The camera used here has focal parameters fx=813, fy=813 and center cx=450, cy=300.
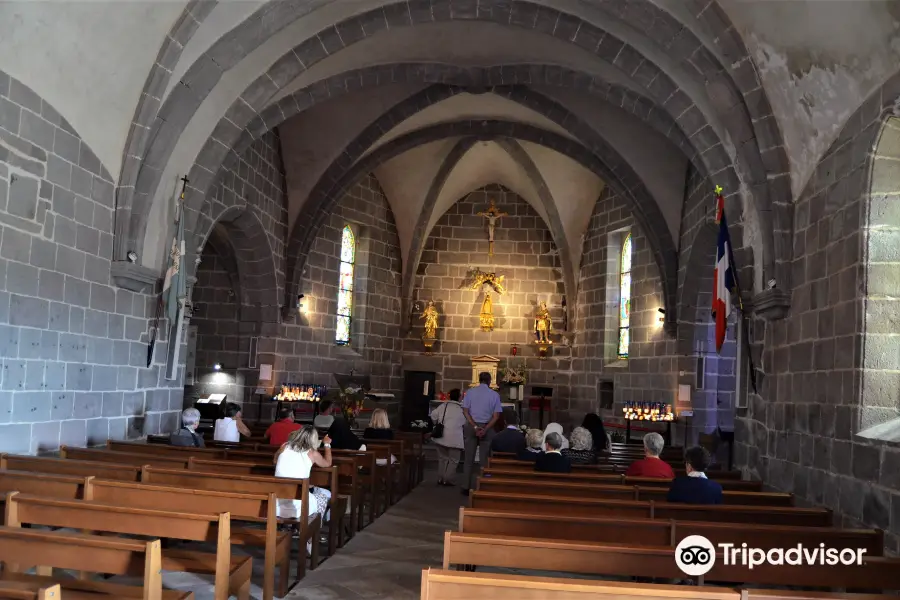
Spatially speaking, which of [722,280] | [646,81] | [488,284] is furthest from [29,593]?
[488,284]

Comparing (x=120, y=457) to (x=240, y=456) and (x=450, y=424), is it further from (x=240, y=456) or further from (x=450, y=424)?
(x=450, y=424)

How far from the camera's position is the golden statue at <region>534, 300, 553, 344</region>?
18734 mm

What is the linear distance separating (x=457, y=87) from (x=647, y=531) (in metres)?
10.2

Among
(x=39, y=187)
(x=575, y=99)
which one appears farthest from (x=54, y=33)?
(x=575, y=99)

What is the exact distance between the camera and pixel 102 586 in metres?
3.48

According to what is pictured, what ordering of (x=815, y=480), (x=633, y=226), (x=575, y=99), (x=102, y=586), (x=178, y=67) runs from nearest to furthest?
1. (x=102, y=586)
2. (x=815, y=480)
3. (x=178, y=67)
4. (x=575, y=99)
5. (x=633, y=226)

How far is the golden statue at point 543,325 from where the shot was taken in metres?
18.7

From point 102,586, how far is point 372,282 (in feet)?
48.4

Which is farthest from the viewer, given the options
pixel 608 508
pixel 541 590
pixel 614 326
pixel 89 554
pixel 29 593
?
pixel 614 326

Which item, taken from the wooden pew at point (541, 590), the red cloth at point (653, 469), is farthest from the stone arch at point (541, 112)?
the wooden pew at point (541, 590)

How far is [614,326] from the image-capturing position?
17.2 m

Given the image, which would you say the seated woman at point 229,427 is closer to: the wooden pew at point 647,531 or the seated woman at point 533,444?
the seated woman at point 533,444

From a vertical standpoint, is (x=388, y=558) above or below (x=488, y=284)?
below

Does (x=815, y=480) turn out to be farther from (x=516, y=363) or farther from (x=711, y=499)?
(x=516, y=363)
